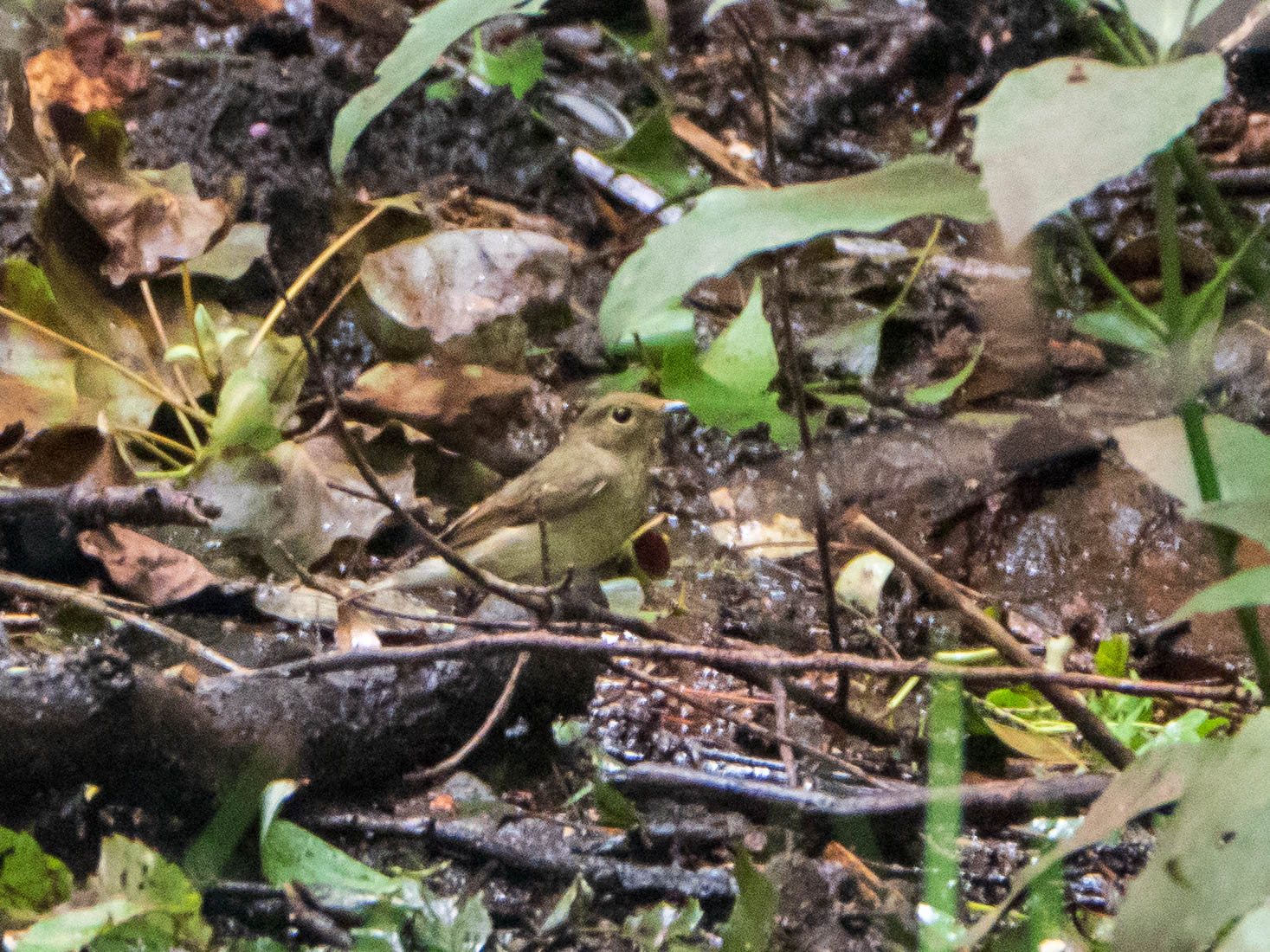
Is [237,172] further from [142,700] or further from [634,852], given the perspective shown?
[634,852]

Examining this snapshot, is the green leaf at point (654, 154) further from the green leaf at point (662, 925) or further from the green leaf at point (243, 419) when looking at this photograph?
the green leaf at point (662, 925)

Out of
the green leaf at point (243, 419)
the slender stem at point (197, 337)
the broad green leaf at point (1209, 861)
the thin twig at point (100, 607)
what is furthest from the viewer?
the slender stem at point (197, 337)

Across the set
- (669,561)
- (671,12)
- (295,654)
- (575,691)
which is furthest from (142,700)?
(671,12)

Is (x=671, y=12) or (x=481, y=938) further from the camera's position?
(x=671, y=12)

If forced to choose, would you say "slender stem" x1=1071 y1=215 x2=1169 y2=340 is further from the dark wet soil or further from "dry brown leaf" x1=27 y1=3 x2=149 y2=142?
"dry brown leaf" x1=27 y1=3 x2=149 y2=142

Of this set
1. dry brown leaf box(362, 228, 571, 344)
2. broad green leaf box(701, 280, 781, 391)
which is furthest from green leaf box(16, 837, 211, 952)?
dry brown leaf box(362, 228, 571, 344)

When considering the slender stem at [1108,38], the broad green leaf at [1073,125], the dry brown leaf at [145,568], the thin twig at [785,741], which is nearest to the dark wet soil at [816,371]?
the thin twig at [785,741]

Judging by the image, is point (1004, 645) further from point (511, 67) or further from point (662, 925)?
point (511, 67)
